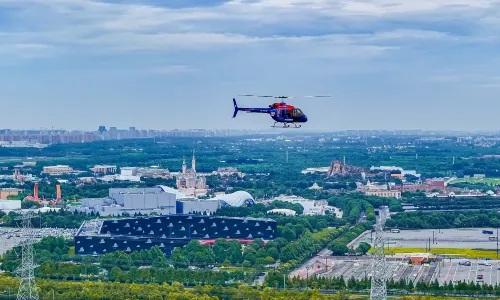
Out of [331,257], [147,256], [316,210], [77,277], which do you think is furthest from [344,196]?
[77,277]

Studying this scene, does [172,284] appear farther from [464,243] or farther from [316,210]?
[316,210]

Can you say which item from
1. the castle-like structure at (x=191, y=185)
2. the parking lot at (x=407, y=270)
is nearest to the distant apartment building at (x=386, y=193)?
the castle-like structure at (x=191, y=185)

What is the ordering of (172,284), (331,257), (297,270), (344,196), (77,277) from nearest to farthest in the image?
(172,284)
(77,277)
(297,270)
(331,257)
(344,196)

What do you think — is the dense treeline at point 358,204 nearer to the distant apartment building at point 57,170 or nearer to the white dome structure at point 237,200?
the white dome structure at point 237,200

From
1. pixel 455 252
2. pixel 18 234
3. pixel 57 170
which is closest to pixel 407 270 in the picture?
pixel 455 252

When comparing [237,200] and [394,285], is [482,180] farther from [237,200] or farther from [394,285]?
[394,285]

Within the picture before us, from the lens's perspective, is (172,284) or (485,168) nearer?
(172,284)

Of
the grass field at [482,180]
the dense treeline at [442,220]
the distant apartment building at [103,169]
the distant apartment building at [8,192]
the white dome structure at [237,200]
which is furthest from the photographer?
the distant apartment building at [103,169]

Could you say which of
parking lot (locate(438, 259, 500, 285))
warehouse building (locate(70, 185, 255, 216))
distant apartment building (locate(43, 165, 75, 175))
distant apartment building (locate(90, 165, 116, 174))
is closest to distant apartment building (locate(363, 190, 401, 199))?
warehouse building (locate(70, 185, 255, 216))
